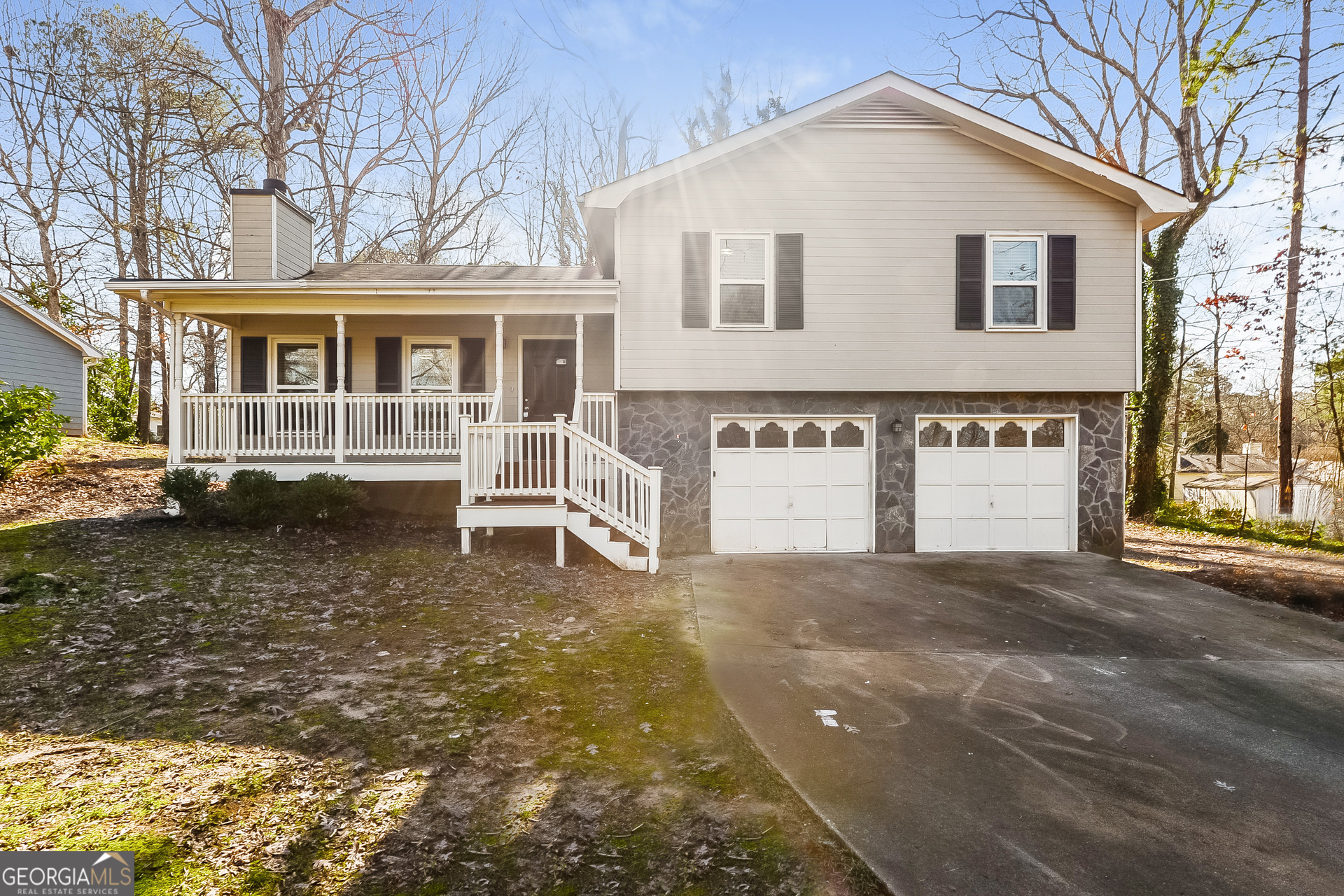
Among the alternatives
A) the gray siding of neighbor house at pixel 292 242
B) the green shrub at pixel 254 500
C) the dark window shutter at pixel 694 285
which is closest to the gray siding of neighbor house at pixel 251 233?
the gray siding of neighbor house at pixel 292 242

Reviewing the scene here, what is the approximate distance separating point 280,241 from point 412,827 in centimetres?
1247

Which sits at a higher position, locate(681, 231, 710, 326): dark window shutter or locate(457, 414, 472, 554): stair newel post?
locate(681, 231, 710, 326): dark window shutter

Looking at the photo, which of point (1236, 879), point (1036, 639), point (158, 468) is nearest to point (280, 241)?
point (158, 468)

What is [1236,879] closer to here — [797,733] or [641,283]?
[797,733]

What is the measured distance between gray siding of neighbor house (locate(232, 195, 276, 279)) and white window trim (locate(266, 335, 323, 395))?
119 centimetres

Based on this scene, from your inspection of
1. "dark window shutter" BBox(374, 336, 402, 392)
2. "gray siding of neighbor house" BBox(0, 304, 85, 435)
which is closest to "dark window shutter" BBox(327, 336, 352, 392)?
"dark window shutter" BBox(374, 336, 402, 392)

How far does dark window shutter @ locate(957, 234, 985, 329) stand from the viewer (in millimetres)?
9898

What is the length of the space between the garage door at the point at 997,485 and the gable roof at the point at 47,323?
23448 mm

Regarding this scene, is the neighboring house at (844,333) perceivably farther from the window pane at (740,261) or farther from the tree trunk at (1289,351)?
the tree trunk at (1289,351)

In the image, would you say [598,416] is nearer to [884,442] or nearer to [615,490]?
[615,490]

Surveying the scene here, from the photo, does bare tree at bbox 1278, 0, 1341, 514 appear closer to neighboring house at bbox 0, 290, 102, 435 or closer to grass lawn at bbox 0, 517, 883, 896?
grass lawn at bbox 0, 517, 883, 896

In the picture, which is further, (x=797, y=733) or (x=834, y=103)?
(x=834, y=103)

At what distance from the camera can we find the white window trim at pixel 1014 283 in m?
9.91

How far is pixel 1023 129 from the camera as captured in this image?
9.63 meters
